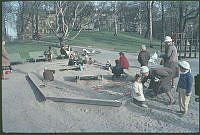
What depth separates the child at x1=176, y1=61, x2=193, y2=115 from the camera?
708 centimetres

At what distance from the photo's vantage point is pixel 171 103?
27.3ft

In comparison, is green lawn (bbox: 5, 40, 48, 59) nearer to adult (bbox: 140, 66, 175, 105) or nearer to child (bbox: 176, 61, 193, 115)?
adult (bbox: 140, 66, 175, 105)

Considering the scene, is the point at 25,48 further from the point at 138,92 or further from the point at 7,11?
the point at 138,92

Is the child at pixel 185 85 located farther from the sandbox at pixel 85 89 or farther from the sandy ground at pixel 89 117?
the sandbox at pixel 85 89

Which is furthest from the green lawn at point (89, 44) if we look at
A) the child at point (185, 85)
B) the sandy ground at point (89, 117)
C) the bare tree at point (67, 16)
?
the child at point (185, 85)

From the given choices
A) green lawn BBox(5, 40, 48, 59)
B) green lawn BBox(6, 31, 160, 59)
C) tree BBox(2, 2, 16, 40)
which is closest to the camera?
green lawn BBox(5, 40, 48, 59)

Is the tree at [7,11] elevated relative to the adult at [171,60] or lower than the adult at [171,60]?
elevated

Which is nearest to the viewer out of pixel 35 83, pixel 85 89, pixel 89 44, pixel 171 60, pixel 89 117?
pixel 89 117

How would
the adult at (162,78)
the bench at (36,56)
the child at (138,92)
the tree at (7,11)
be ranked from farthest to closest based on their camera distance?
the tree at (7,11)
the bench at (36,56)
the adult at (162,78)
the child at (138,92)

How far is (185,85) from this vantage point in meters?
7.16

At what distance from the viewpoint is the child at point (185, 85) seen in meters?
7.08

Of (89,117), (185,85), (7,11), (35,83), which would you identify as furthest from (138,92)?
(7,11)

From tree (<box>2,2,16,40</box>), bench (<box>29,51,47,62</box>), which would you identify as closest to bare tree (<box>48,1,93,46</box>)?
bench (<box>29,51,47,62</box>)

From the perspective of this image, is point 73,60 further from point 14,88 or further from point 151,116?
point 151,116
